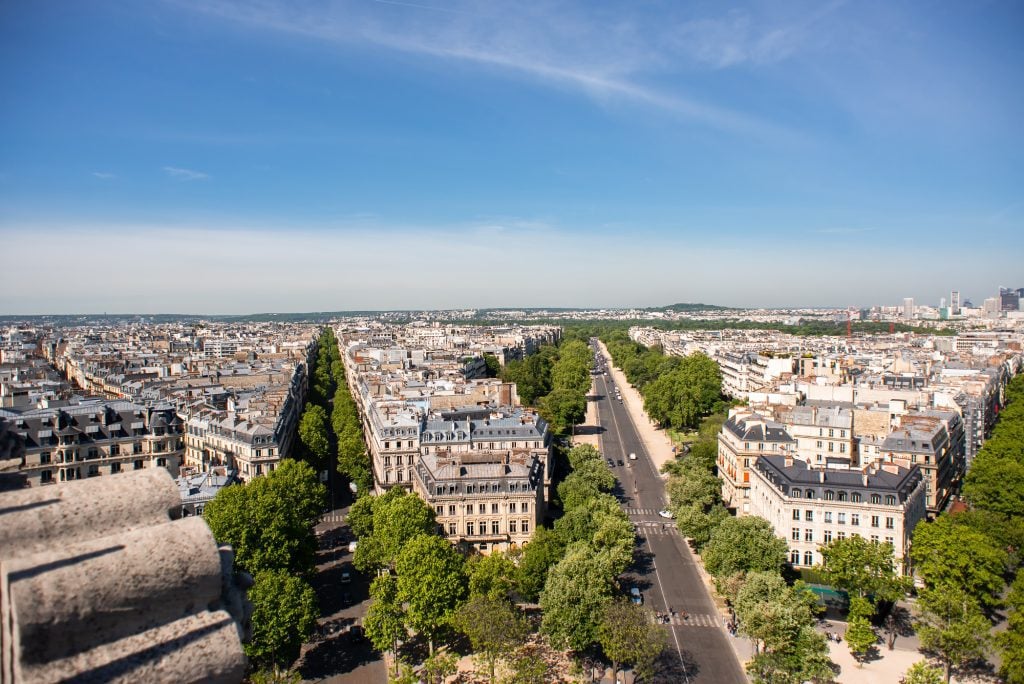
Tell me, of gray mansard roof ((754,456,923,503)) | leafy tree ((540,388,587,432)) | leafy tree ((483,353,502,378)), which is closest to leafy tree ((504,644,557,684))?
gray mansard roof ((754,456,923,503))

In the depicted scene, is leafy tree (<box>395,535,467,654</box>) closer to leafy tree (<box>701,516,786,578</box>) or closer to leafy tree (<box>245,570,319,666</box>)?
leafy tree (<box>245,570,319,666</box>)

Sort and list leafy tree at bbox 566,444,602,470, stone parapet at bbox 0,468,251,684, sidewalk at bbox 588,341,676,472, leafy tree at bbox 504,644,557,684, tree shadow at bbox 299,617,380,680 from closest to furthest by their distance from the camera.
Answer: stone parapet at bbox 0,468,251,684 < leafy tree at bbox 504,644,557,684 < tree shadow at bbox 299,617,380,680 < leafy tree at bbox 566,444,602,470 < sidewalk at bbox 588,341,676,472

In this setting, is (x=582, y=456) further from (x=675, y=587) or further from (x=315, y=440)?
(x=315, y=440)

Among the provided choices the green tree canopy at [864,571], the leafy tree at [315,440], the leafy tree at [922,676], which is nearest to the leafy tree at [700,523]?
Answer: the green tree canopy at [864,571]

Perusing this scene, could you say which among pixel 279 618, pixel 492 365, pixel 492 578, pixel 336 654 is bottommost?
pixel 336 654

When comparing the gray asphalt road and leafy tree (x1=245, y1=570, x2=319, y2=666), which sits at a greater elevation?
leafy tree (x1=245, y1=570, x2=319, y2=666)

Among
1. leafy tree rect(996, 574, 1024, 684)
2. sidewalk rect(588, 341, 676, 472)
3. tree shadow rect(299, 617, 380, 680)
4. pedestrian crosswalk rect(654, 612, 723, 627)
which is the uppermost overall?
leafy tree rect(996, 574, 1024, 684)

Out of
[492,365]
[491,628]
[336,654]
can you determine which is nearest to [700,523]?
[491,628]
